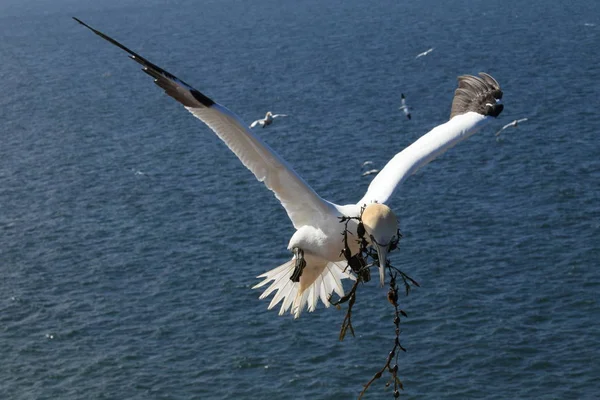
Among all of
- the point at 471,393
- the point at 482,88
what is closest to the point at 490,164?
the point at 471,393

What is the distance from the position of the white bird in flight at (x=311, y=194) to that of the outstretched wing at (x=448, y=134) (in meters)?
0.02

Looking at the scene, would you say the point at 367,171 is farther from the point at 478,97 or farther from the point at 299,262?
the point at 299,262

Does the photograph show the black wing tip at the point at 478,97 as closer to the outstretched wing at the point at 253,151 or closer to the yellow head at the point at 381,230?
the outstretched wing at the point at 253,151

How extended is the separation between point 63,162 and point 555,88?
97.2ft

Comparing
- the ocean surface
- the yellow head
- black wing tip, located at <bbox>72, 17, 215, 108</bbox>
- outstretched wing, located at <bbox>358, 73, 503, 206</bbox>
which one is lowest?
the ocean surface

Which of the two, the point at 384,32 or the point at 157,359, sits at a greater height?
the point at 384,32

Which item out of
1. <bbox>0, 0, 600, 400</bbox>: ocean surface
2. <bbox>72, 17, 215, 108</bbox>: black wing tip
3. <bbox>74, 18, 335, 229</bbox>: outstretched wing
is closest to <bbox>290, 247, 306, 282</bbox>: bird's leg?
<bbox>74, 18, 335, 229</bbox>: outstretched wing

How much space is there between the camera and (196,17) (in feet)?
392

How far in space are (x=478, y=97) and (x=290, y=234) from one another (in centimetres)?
2354

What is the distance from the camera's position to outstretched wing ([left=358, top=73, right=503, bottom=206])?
54.4 feet

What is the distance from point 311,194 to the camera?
51.9 feet

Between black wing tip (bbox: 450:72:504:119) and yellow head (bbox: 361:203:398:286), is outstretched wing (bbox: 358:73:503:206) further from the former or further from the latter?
yellow head (bbox: 361:203:398:286)

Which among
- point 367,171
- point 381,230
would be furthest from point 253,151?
point 367,171

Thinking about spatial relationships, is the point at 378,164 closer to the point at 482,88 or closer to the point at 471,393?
the point at 471,393
